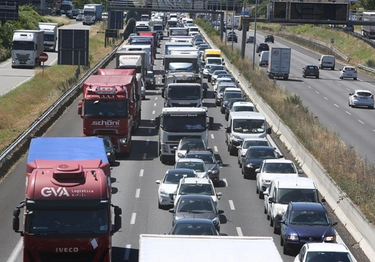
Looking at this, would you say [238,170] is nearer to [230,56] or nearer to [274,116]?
[274,116]

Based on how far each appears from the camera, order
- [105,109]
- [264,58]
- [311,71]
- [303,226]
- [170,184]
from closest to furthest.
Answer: [303,226] < [170,184] < [105,109] < [311,71] < [264,58]

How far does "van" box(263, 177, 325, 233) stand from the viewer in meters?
30.0

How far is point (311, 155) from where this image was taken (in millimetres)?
39281

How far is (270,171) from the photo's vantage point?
35.6m

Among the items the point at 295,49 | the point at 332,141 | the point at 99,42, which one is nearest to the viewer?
the point at 332,141

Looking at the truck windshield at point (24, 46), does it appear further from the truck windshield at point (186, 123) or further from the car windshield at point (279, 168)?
the car windshield at point (279, 168)

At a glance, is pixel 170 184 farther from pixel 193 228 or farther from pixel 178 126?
pixel 178 126

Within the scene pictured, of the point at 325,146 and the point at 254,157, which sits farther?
the point at 325,146

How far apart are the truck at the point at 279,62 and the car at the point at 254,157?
43.9 meters

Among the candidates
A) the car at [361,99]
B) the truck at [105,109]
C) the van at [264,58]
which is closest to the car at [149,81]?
the car at [361,99]

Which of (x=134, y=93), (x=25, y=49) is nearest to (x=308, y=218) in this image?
(x=134, y=93)

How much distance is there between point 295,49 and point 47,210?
116m

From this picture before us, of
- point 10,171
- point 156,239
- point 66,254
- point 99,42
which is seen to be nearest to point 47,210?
point 66,254

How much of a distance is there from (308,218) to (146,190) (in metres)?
10.5
